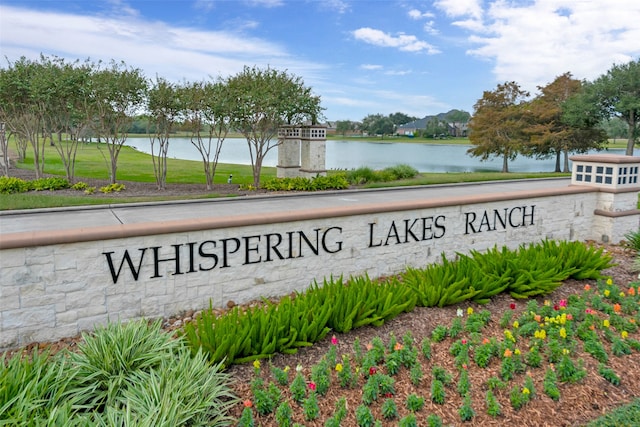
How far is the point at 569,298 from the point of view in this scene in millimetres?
5836

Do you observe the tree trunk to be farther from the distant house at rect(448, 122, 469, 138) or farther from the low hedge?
the distant house at rect(448, 122, 469, 138)

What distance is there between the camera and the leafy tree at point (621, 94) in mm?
28609

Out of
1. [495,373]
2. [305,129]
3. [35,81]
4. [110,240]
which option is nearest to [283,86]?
[305,129]

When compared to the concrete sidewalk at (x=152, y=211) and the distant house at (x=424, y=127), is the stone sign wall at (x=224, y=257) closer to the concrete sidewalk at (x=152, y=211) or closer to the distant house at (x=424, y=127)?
the concrete sidewalk at (x=152, y=211)

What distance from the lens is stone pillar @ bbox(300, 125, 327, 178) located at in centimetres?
1809

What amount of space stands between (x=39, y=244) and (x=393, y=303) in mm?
3516

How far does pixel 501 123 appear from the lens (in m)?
33.9

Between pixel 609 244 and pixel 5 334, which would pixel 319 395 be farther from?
pixel 609 244

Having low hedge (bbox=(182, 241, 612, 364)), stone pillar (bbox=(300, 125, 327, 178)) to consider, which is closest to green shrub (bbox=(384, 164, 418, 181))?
stone pillar (bbox=(300, 125, 327, 178))

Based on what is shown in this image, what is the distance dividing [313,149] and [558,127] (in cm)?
2155

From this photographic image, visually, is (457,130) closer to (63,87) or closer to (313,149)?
(313,149)

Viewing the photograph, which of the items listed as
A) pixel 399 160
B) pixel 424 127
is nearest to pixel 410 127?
pixel 424 127

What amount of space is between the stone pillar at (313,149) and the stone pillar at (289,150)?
0.49m

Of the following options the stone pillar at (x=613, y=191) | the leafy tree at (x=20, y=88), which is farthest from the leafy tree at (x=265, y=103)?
the stone pillar at (x=613, y=191)
